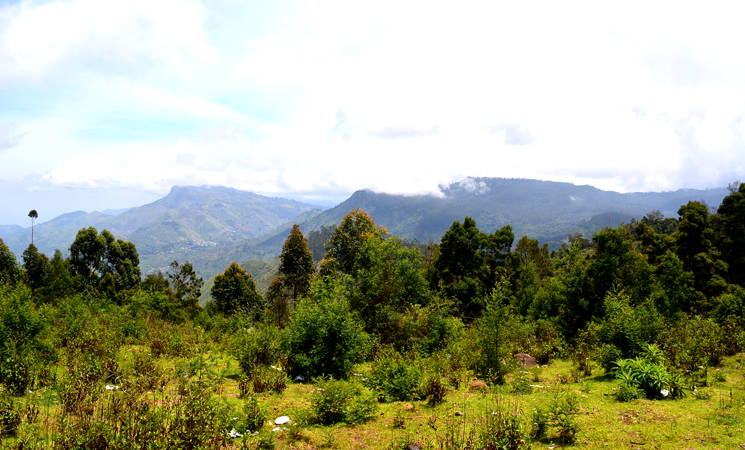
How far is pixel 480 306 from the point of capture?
1153 inches

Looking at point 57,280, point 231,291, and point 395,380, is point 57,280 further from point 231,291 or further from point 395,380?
point 395,380

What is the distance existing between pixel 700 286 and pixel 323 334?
25046 mm

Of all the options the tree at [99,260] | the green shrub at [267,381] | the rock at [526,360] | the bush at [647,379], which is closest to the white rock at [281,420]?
the green shrub at [267,381]

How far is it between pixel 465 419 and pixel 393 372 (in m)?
2.56

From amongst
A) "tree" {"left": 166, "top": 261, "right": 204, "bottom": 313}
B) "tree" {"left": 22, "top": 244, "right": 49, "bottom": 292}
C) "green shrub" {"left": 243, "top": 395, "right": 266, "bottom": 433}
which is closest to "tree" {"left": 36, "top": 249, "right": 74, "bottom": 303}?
"tree" {"left": 22, "top": 244, "right": 49, "bottom": 292}

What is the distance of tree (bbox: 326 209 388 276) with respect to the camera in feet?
103

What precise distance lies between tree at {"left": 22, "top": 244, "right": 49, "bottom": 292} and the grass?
40.3 m

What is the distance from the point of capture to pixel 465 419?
6.92 m

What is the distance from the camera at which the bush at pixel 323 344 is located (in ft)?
33.6

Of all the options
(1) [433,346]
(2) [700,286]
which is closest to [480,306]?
(2) [700,286]

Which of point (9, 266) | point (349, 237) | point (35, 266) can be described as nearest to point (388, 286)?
point (349, 237)

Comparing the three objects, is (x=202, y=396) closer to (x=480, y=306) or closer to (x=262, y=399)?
(x=262, y=399)

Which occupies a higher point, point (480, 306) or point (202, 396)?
point (202, 396)

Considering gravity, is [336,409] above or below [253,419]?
below
